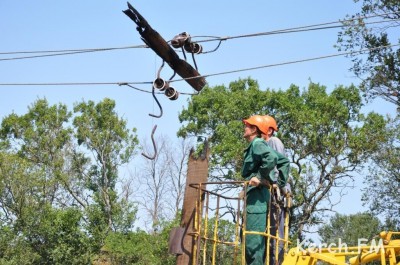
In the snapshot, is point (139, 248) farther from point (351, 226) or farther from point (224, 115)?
point (351, 226)

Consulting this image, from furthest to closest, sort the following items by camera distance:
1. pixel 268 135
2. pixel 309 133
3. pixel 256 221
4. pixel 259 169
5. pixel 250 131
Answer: pixel 309 133
pixel 268 135
pixel 250 131
pixel 259 169
pixel 256 221

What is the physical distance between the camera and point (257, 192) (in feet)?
21.0

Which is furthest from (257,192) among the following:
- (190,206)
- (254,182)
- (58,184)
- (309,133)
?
(58,184)

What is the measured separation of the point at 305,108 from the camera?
32.2 metres

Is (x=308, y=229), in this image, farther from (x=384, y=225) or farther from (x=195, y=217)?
(x=195, y=217)

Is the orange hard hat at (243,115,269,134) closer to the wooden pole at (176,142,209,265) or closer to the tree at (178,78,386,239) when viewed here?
the wooden pole at (176,142,209,265)

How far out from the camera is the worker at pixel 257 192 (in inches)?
242

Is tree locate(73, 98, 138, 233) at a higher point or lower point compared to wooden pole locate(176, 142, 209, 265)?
higher

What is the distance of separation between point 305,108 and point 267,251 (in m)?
26.5

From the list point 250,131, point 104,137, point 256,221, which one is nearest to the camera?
point 256,221

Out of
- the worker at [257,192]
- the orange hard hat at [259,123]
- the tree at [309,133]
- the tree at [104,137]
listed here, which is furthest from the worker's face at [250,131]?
the tree at [104,137]

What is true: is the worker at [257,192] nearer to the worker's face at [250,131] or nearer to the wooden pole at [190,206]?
the worker's face at [250,131]

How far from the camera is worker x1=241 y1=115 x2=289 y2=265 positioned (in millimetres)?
6137

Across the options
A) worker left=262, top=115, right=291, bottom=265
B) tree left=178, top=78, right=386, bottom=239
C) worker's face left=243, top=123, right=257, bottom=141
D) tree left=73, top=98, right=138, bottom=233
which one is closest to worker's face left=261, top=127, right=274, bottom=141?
worker left=262, top=115, right=291, bottom=265
